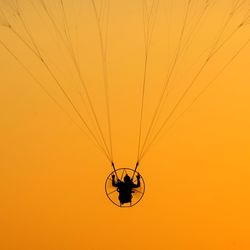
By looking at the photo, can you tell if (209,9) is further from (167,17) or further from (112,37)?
(112,37)

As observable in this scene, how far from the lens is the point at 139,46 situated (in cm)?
695

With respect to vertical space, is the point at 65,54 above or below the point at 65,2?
below

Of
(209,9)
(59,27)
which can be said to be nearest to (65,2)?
(59,27)

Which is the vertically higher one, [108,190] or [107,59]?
[107,59]

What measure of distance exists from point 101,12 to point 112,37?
423 mm

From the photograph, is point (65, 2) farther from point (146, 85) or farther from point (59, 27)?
point (146, 85)

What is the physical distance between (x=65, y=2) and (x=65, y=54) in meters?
0.81

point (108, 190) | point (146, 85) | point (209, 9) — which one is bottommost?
point (108, 190)

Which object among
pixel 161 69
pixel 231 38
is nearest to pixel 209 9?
pixel 231 38

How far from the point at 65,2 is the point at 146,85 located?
1.83m

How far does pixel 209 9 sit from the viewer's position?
698cm

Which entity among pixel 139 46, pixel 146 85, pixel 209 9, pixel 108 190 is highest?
pixel 209 9

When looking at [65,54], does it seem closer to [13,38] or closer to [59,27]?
[59,27]

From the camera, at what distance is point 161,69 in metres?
7.02
